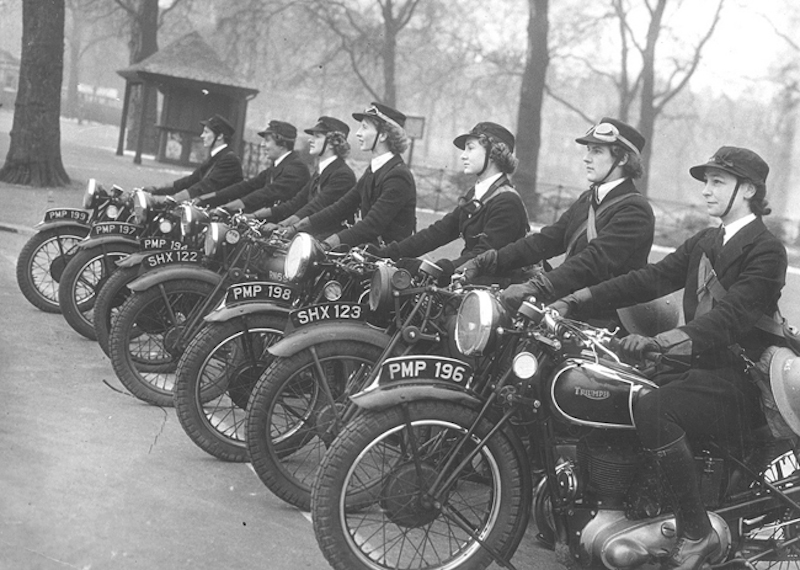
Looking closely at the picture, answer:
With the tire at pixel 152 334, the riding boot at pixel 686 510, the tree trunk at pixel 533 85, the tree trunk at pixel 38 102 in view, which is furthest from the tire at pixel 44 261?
the tree trunk at pixel 533 85

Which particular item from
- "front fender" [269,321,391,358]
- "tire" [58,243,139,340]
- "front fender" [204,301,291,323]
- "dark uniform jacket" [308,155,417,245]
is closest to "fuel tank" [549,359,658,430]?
"front fender" [269,321,391,358]

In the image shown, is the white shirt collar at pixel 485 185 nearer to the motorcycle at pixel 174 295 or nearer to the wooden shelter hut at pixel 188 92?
the motorcycle at pixel 174 295

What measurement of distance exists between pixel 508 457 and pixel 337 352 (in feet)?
4.06

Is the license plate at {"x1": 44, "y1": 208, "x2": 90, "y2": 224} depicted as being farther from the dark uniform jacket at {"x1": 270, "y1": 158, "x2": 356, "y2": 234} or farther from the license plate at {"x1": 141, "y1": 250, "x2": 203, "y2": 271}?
the license plate at {"x1": 141, "y1": 250, "x2": 203, "y2": 271}

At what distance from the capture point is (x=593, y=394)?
397 centimetres

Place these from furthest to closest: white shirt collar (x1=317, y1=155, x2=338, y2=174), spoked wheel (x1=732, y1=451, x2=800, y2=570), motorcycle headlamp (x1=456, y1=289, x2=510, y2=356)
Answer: white shirt collar (x1=317, y1=155, x2=338, y2=174) < spoked wheel (x1=732, y1=451, x2=800, y2=570) < motorcycle headlamp (x1=456, y1=289, x2=510, y2=356)

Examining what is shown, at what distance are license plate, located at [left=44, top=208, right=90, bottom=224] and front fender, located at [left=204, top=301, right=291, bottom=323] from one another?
12.2 ft

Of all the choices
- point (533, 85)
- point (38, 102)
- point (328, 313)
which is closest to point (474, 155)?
point (328, 313)

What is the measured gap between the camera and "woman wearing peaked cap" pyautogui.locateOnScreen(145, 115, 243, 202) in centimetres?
933

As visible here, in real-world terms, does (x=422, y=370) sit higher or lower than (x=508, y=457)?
higher

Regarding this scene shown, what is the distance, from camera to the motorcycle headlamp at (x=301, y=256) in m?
5.47

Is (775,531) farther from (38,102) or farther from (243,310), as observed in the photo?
(38,102)

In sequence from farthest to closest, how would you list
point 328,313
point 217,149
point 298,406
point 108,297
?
point 217,149 → point 108,297 → point 298,406 → point 328,313

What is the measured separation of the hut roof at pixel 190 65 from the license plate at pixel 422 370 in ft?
74.6
